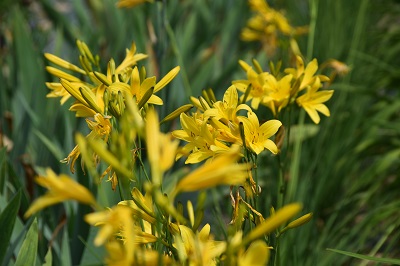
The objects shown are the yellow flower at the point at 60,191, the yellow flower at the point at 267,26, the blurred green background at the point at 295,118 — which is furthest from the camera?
the yellow flower at the point at 267,26

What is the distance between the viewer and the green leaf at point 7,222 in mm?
935

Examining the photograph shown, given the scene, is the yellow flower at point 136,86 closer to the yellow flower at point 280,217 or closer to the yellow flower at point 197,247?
the yellow flower at point 197,247

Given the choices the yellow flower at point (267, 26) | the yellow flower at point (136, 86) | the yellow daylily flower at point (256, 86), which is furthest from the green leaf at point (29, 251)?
the yellow flower at point (267, 26)

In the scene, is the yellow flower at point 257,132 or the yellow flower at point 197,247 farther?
the yellow flower at point 257,132

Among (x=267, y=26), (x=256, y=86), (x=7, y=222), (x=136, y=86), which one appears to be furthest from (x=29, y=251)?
(x=267, y=26)

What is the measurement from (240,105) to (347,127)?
3.73 feet

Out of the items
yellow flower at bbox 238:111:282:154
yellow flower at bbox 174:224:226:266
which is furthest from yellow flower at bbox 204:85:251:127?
yellow flower at bbox 174:224:226:266

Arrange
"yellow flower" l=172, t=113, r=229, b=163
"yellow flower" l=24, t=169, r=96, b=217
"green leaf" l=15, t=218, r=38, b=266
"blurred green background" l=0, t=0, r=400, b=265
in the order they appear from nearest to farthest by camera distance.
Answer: "yellow flower" l=24, t=169, r=96, b=217
"yellow flower" l=172, t=113, r=229, b=163
"green leaf" l=15, t=218, r=38, b=266
"blurred green background" l=0, t=0, r=400, b=265

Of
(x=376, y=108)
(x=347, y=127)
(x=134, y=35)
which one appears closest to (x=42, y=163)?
(x=134, y=35)

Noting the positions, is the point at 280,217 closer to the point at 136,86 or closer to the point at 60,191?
the point at 60,191

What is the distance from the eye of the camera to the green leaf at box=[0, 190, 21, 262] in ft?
3.07

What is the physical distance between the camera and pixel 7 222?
3.09 feet

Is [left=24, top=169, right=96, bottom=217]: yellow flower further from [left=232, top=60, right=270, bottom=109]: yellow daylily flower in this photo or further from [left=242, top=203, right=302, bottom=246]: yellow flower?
[left=232, top=60, right=270, bottom=109]: yellow daylily flower

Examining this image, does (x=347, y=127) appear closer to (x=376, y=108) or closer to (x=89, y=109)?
(x=376, y=108)
